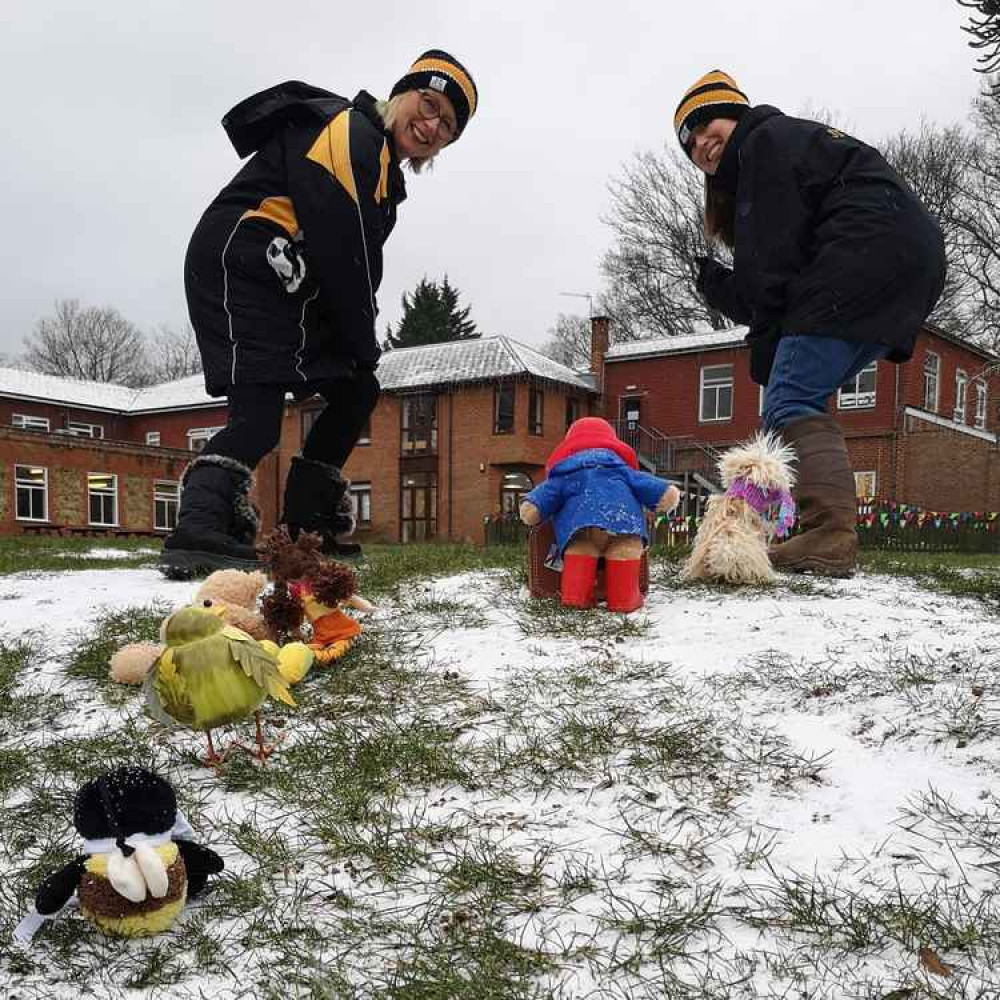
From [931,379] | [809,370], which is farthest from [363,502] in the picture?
[809,370]

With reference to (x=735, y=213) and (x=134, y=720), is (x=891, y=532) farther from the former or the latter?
(x=134, y=720)

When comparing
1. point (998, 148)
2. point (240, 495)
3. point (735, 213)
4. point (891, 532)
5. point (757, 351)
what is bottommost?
point (891, 532)

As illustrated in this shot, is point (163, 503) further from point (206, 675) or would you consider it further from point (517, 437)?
point (206, 675)

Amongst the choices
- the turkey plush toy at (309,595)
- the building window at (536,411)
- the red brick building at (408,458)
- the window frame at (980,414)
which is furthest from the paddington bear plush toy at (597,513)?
the window frame at (980,414)

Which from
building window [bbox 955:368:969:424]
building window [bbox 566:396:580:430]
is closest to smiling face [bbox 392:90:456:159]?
building window [bbox 566:396:580:430]

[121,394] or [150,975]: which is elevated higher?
[121,394]

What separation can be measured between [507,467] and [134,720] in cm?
2472

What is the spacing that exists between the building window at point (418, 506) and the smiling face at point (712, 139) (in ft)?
77.7

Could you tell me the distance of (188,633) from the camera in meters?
1.99

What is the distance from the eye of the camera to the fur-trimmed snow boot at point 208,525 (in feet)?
12.8

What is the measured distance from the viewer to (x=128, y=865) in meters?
1.45

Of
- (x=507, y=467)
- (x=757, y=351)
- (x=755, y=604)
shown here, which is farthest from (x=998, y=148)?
(x=755, y=604)

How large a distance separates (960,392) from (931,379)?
2.24m

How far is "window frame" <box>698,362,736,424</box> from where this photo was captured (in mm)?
26266
